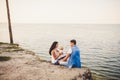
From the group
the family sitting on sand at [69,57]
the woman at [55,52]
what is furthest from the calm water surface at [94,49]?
the woman at [55,52]

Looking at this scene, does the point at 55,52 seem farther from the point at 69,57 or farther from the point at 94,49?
the point at 94,49

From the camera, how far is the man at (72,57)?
1026 cm

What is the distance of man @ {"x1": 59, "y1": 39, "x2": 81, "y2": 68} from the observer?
10258mm

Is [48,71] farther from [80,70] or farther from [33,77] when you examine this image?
[80,70]

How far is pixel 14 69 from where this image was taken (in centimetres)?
1102

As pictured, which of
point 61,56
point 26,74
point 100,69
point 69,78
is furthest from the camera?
point 100,69

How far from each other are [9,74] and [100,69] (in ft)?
45.4

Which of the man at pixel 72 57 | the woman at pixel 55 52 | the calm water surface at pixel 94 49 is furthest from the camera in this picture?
the calm water surface at pixel 94 49

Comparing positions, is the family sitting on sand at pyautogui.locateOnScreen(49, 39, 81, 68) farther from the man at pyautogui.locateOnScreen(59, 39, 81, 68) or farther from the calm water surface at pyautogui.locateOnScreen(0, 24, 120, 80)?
the calm water surface at pyautogui.locateOnScreen(0, 24, 120, 80)

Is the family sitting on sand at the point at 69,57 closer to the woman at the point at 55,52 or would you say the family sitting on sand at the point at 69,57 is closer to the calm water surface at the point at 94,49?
the woman at the point at 55,52

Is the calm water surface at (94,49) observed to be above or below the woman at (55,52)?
below

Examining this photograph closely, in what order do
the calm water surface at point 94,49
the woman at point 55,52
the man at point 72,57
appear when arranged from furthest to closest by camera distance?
the calm water surface at point 94,49 < the woman at point 55,52 < the man at point 72,57

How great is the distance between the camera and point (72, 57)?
33.7 feet

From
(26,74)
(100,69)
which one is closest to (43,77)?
(26,74)
